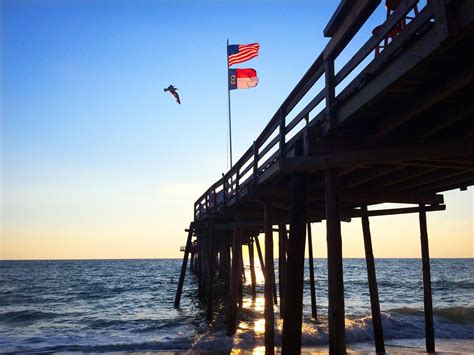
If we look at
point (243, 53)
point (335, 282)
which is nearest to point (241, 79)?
point (243, 53)

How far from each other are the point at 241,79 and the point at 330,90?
1061 cm

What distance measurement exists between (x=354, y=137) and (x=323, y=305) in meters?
20.6

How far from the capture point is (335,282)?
562 centimetres

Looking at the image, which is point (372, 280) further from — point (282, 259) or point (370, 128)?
point (282, 259)

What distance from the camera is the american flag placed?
51.6ft

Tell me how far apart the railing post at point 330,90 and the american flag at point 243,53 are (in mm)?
10502

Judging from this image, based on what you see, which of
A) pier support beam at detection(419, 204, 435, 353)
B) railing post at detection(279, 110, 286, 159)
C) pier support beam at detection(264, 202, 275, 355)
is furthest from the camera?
pier support beam at detection(419, 204, 435, 353)

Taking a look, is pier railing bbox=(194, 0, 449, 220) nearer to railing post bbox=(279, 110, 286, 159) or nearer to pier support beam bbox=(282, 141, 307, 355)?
railing post bbox=(279, 110, 286, 159)

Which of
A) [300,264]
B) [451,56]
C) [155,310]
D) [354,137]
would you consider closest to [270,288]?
[300,264]

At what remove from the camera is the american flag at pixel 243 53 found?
15.7 m

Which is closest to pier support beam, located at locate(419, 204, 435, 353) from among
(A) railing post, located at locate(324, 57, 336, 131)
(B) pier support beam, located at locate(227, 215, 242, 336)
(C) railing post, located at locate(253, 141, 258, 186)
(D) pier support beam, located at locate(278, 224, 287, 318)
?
(C) railing post, located at locate(253, 141, 258, 186)

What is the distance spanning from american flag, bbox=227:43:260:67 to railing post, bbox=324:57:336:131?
1050 cm

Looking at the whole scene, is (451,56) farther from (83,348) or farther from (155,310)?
(155,310)

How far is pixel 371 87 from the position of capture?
4625mm
